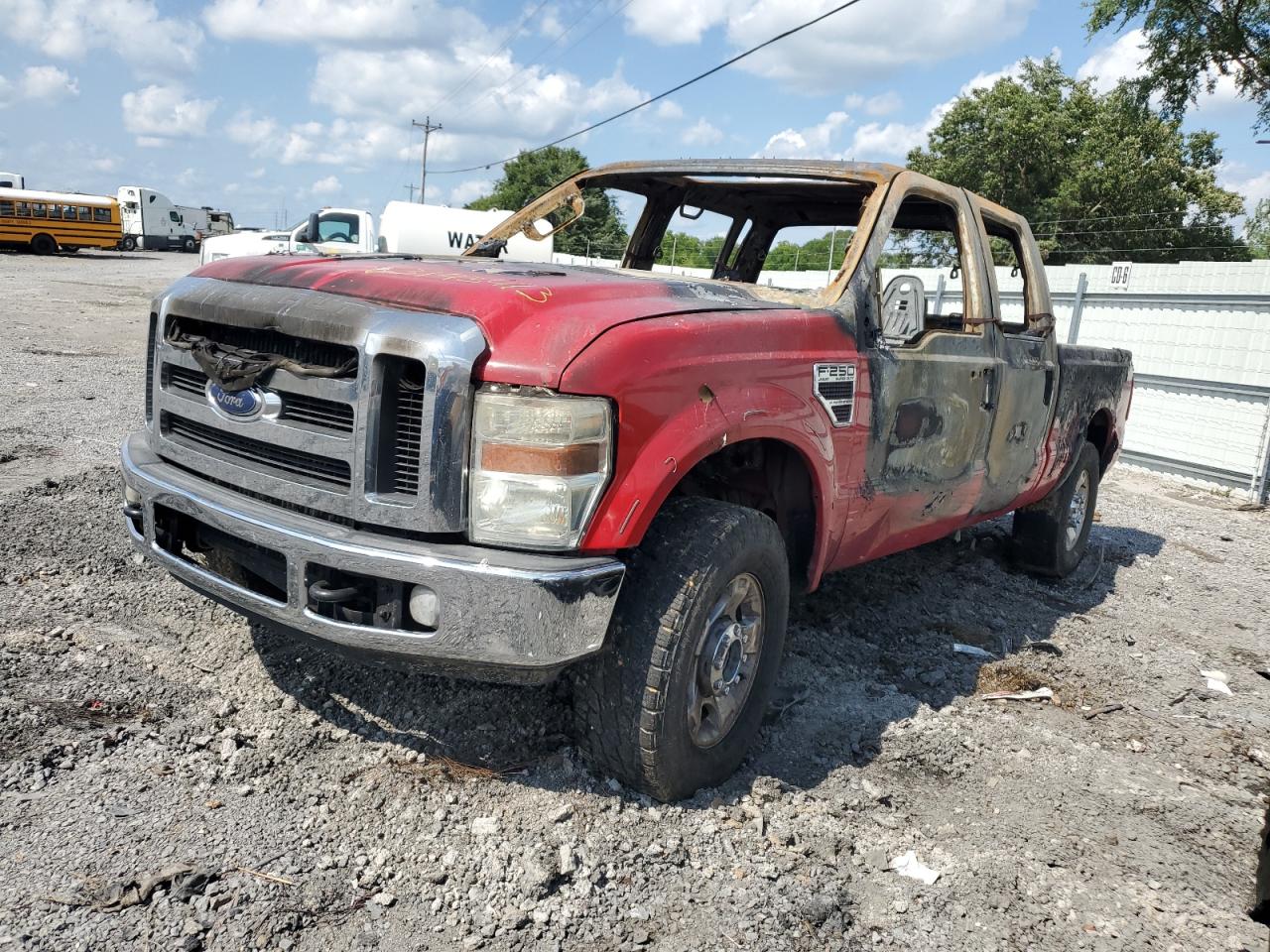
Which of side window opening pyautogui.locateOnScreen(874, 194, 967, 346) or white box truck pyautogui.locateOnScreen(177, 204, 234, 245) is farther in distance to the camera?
white box truck pyautogui.locateOnScreen(177, 204, 234, 245)

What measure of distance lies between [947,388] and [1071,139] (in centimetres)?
3661

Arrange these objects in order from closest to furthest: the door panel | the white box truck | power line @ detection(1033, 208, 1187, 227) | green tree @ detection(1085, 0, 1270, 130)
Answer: the door panel < green tree @ detection(1085, 0, 1270, 130) < power line @ detection(1033, 208, 1187, 227) < the white box truck

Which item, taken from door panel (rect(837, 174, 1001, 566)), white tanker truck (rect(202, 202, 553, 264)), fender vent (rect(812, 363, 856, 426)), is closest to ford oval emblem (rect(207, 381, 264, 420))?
fender vent (rect(812, 363, 856, 426))

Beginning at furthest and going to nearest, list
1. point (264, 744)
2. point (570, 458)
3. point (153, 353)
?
point (153, 353), point (264, 744), point (570, 458)

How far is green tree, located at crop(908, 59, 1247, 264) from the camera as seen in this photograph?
30594 millimetres

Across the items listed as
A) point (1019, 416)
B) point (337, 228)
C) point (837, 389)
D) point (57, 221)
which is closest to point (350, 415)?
point (837, 389)

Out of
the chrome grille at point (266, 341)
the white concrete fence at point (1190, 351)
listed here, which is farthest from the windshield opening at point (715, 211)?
the white concrete fence at point (1190, 351)

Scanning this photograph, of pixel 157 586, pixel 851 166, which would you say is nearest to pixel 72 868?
pixel 157 586

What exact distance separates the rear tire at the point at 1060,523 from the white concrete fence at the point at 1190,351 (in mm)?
3196

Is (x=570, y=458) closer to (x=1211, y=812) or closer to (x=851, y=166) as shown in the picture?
(x=851, y=166)

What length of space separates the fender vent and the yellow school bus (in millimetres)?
40257

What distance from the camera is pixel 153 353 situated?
3.09 metres

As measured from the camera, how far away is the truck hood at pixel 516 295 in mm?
2283

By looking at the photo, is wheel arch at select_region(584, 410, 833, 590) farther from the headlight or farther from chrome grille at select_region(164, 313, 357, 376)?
chrome grille at select_region(164, 313, 357, 376)
